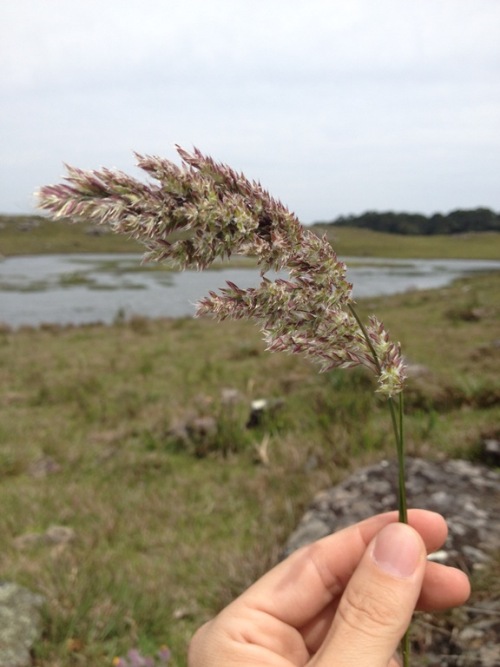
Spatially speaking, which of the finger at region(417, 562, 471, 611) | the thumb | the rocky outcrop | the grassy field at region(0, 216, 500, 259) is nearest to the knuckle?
the thumb

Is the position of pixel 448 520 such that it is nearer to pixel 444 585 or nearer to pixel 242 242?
pixel 444 585

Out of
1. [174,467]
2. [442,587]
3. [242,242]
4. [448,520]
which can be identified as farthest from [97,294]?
[242,242]

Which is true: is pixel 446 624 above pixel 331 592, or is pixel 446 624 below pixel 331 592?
below

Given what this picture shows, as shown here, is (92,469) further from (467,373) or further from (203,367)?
(467,373)

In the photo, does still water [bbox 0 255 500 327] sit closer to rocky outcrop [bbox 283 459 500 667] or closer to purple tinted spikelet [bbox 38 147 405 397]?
rocky outcrop [bbox 283 459 500 667]

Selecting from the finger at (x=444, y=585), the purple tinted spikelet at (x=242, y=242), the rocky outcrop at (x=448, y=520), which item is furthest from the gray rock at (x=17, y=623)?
the purple tinted spikelet at (x=242, y=242)

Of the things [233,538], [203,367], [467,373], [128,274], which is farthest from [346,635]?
[128,274]
